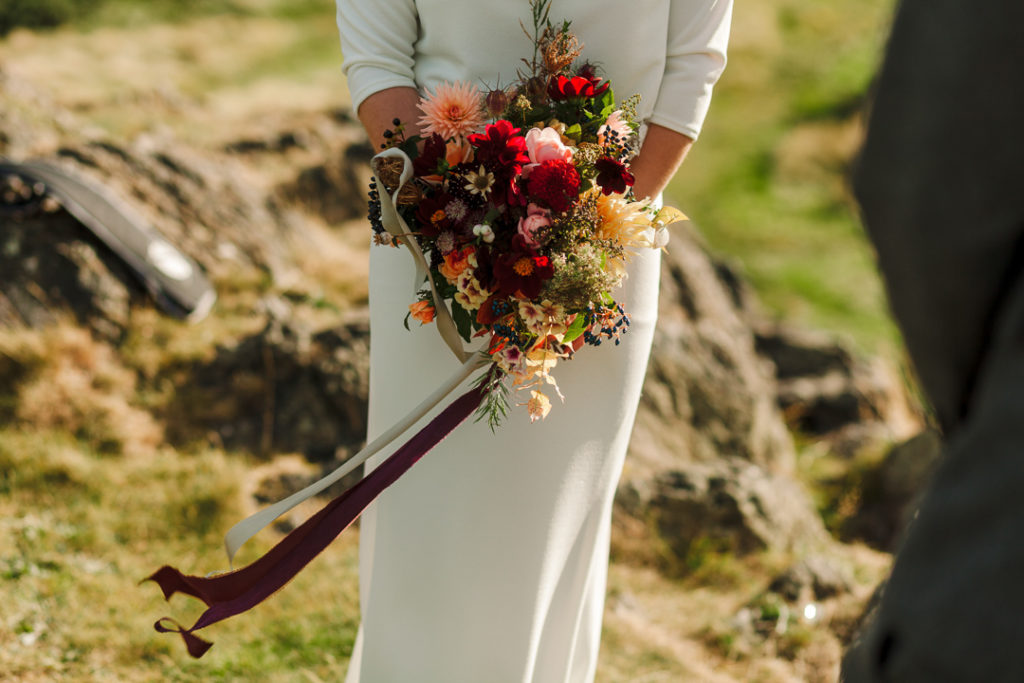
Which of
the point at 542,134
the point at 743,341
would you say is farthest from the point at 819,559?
the point at 542,134

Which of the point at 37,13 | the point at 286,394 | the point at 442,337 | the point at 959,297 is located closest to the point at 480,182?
the point at 442,337

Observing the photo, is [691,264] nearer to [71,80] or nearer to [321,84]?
[71,80]

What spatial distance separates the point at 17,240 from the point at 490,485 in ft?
12.2

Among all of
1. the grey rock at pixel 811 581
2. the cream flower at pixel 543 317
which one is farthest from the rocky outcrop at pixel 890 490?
the cream flower at pixel 543 317

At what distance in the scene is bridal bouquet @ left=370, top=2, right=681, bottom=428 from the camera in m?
1.74

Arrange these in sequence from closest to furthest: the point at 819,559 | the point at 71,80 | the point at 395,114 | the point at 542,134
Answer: the point at 542,134 → the point at 395,114 → the point at 819,559 → the point at 71,80

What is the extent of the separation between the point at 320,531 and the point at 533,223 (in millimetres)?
895

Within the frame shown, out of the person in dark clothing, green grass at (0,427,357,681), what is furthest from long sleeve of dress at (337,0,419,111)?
green grass at (0,427,357,681)

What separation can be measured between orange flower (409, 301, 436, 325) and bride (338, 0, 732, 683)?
18 centimetres

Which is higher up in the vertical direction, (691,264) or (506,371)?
(691,264)

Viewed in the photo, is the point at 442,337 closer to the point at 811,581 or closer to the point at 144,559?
the point at 144,559

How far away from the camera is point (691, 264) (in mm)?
5914

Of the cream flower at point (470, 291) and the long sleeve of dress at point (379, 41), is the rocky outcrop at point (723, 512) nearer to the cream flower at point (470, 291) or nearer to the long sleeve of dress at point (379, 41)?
the cream flower at point (470, 291)

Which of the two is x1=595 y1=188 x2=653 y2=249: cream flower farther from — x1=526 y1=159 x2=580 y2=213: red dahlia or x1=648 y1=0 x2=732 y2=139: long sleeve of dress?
x1=648 y1=0 x2=732 y2=139: long sleeve of dress
